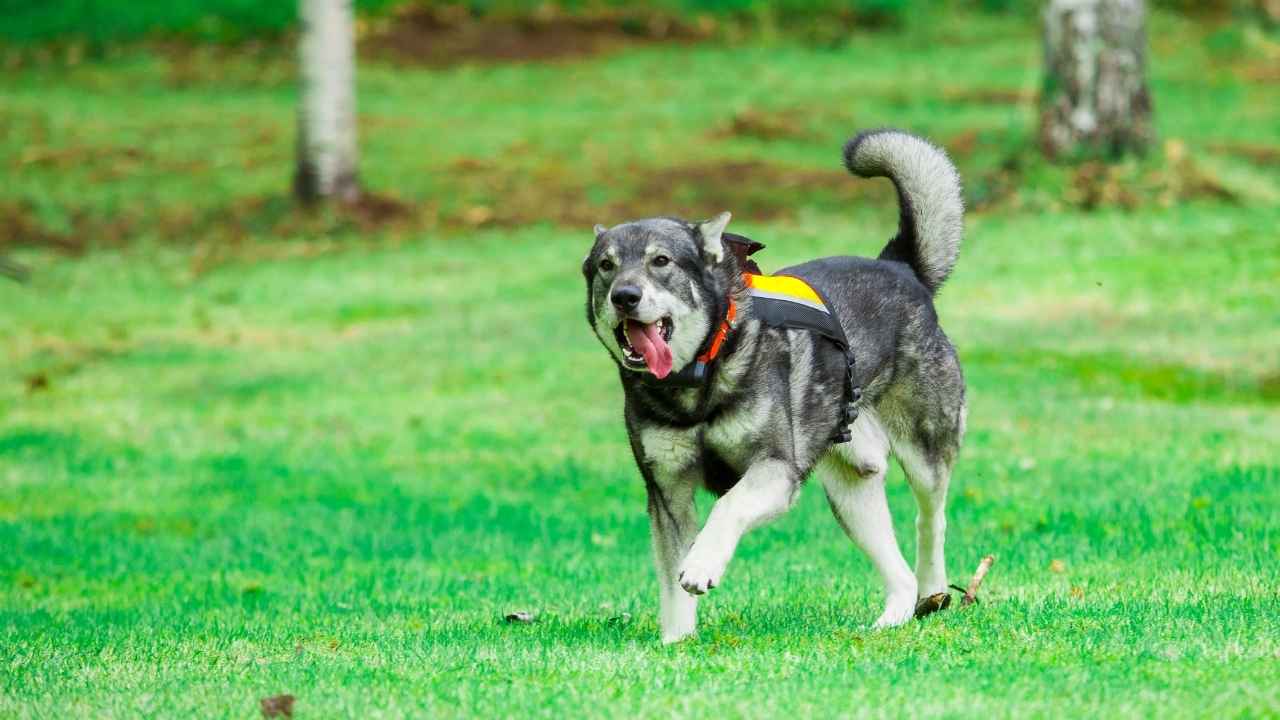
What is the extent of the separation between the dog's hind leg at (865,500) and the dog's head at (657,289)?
102 cm

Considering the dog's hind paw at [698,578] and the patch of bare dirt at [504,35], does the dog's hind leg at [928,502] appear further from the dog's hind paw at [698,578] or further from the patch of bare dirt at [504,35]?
the patch of bare dirt at [504,35]

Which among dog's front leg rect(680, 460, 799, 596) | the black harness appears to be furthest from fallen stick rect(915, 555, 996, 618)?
dog's front leg rect(680, 460, 799, 596)

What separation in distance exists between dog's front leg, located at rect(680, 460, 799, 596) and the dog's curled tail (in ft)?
5.22

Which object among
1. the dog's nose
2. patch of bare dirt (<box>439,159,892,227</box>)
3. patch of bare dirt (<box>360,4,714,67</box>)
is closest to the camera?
the dog's nose

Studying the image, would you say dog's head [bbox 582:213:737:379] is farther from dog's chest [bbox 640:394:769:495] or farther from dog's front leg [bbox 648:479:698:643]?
dog's front leg [bbox 648:479:698:643]

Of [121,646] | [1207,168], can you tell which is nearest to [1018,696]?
[121,646]

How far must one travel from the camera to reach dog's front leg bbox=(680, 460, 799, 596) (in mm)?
6164

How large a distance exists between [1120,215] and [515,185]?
315 inches

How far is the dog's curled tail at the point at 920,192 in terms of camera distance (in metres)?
7.63

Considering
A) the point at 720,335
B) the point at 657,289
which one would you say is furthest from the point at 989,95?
the point at 657,289

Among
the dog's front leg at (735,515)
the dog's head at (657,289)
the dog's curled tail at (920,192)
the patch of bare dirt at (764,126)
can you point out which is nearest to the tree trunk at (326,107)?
the patch of bare dirt at (764,126)

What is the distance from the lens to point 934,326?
7520mm

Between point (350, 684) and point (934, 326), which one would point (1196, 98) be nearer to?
point (934, 326)

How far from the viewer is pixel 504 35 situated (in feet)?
107
